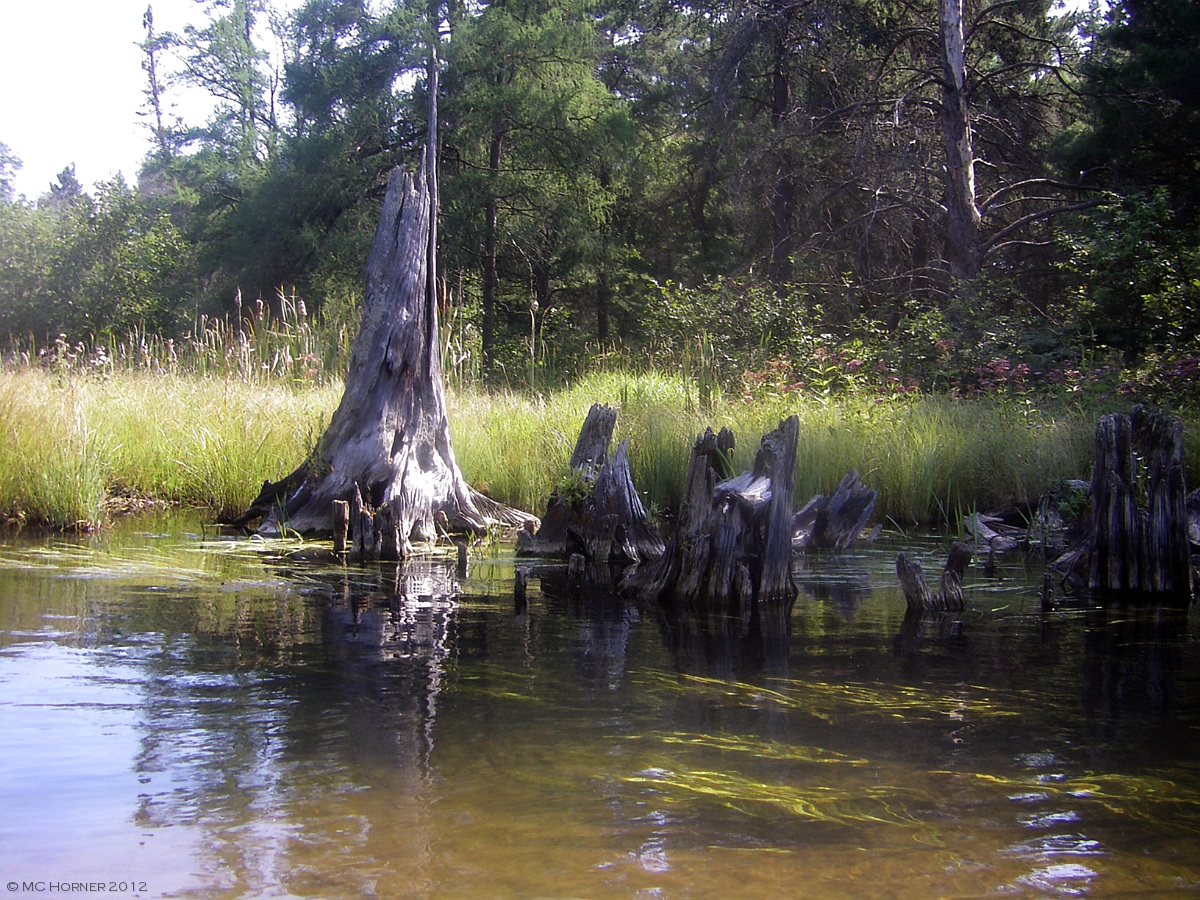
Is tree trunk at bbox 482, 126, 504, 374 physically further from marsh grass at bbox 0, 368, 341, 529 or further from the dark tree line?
marsh grass at bbox 0, 368, 341, 529

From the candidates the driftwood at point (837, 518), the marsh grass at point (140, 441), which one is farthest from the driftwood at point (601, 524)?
the marsh grass at point (140, 441)

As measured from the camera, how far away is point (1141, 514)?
16.4 ft

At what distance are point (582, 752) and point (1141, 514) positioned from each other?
146 inches

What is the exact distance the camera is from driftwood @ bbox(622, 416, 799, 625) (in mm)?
4738

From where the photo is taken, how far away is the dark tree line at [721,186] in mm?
14508

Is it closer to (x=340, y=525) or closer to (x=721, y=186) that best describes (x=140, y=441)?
(x=340, y=525)

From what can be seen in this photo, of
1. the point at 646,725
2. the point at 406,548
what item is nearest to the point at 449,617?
the point at 646,725

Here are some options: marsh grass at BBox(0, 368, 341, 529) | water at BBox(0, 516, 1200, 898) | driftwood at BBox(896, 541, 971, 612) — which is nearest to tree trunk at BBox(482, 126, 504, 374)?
marsh grass at BBox(0, 368, 341, 529)

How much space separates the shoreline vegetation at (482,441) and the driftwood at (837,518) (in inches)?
51.4

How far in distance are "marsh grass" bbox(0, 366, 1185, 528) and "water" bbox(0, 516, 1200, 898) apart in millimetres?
3222

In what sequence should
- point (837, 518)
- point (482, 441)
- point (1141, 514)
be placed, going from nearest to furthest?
point (1141, 514)
point (837, 518)
point (482, 441)

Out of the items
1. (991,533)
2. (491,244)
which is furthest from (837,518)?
(491,244)

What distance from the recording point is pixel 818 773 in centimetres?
242

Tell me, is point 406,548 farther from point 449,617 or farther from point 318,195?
point 318,195
